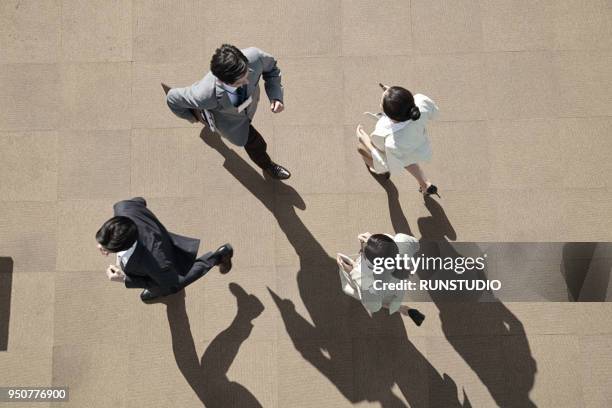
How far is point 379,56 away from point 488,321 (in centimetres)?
287

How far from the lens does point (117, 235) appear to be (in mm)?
3545

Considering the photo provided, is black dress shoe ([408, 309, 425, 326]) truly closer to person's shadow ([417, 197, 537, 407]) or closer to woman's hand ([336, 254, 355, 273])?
person's shadow ([417, 197, 537, 407])

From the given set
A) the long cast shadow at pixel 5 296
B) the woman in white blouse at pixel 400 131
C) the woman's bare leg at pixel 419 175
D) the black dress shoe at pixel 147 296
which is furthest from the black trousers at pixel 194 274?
the woman's bare leg at pixel 419 175

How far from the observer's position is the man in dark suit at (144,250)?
3580mm

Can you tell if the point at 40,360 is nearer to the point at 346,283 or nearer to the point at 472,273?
the point at 346,283

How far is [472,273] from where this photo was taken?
5.00 metres

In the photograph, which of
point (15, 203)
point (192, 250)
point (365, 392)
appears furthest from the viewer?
point (15, 203)

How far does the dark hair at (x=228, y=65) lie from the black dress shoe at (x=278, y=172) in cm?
140

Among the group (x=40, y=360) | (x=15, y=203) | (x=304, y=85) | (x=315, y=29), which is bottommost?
(x=40, y=360)

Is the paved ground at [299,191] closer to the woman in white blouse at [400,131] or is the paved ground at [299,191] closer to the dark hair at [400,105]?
the woman in white blouse at [400,131]

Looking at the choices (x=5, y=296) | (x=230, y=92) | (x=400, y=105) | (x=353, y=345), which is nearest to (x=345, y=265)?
(x=353, y=345)

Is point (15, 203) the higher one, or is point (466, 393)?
point (15, 203)

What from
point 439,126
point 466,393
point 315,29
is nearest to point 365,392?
point 466,393

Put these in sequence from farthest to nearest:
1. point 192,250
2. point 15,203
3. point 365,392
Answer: point 15,203 < point 365,392 < point 192,250
